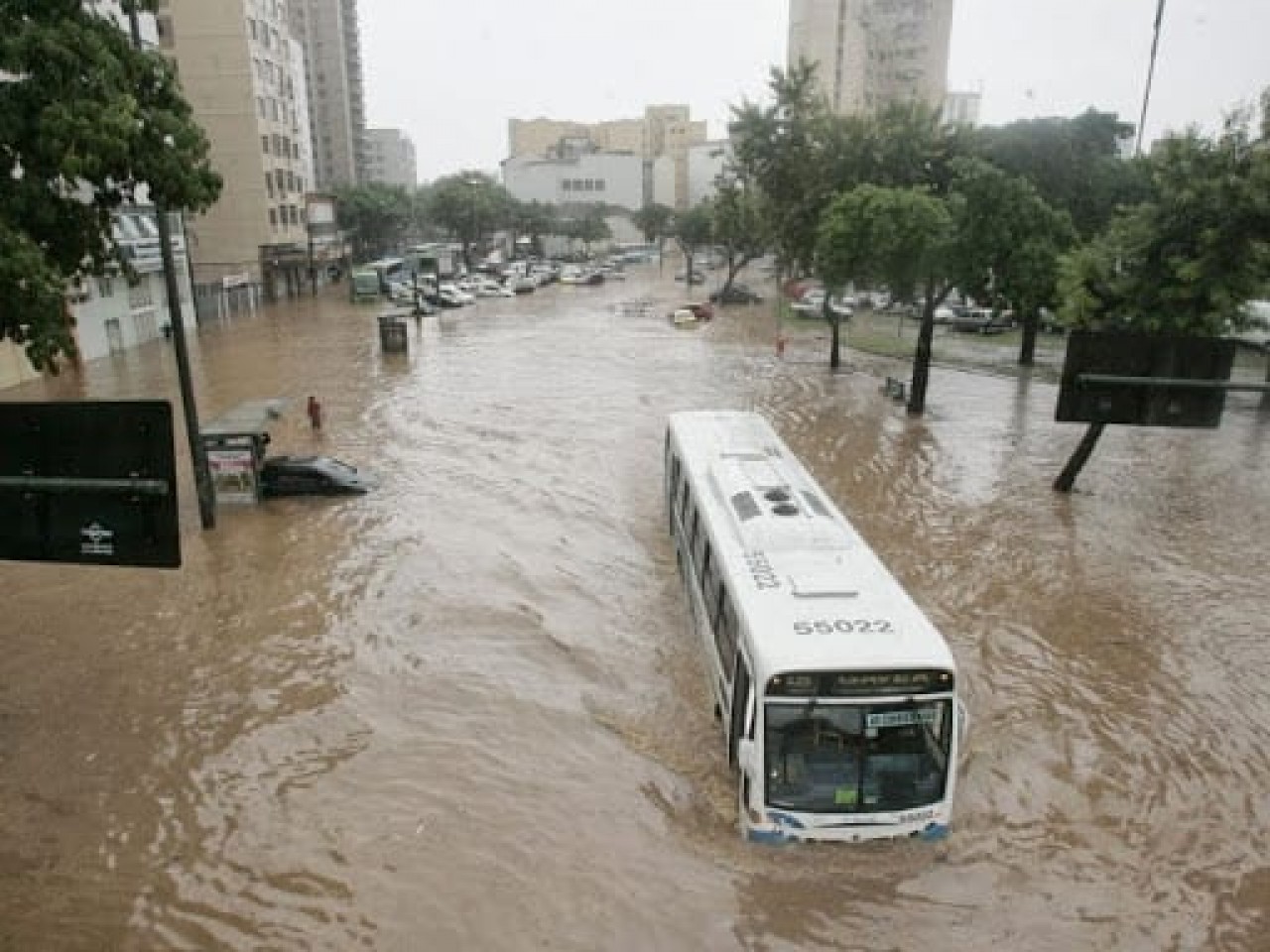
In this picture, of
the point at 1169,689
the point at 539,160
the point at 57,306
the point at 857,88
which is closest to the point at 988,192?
the point at 1169,689

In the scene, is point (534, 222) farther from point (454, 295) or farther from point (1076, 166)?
point (1076, 166)

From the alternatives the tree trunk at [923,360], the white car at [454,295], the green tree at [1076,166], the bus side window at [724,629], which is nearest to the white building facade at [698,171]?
the white car at [454,295]

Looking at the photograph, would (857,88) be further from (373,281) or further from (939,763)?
(939,763)

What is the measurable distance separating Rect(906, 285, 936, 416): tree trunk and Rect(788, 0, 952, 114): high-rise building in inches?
2982

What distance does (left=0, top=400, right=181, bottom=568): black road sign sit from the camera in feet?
24.5

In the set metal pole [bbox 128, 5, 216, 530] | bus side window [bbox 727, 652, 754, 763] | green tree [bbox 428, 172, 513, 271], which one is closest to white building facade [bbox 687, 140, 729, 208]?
green tree [bbox 428, 172, 513, 271]

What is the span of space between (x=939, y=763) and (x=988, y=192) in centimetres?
2138

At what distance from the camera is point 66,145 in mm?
10062

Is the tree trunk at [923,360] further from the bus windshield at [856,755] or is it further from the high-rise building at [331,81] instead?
the high-rise building at [331,81]

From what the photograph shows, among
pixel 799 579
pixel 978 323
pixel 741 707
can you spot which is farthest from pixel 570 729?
pixel 978 323

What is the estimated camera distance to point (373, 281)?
62312 millimetres

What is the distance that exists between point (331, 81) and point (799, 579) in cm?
12929

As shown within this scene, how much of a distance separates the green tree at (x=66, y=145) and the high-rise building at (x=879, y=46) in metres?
94.7

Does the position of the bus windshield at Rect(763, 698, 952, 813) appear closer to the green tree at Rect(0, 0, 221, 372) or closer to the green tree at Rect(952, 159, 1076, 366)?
the green tree at Rect(0, 0, 221, 372)
